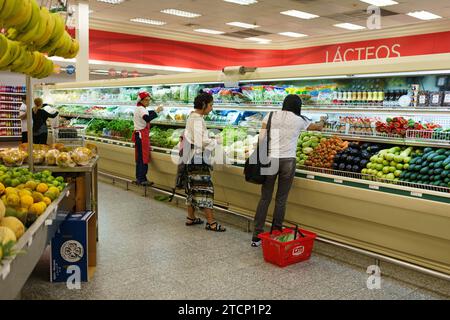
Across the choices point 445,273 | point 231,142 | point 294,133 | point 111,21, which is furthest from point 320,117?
point 111,21

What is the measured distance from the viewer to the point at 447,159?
13.0 feet

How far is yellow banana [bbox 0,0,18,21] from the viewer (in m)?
2.08

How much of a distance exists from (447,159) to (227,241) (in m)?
2.35

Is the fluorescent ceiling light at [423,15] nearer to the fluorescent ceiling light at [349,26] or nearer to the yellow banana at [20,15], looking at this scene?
the fluorescent ceiling light at [349,26]

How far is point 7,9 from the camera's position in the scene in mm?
2111

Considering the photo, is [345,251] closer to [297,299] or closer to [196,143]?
[297,299]

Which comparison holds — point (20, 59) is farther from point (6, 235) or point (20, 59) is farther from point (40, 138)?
point (40, 138)

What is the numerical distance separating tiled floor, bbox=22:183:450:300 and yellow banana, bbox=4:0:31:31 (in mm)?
2116

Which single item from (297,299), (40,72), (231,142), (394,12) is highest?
(394,12)

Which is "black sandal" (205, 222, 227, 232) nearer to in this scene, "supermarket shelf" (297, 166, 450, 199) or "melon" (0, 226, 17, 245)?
"supermarket shelf" (297, 166, 450, 199)

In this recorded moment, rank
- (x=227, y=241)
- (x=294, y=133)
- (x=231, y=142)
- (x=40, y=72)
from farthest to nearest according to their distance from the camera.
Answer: (x=231, y=142)
(x=227, y=241)
(x=294, y=133)
(x=40, y=72)

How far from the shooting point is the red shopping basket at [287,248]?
13.9 ft

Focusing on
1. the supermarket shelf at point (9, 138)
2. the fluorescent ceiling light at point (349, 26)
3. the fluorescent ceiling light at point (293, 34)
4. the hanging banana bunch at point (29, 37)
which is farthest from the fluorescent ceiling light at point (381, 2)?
the supermarket shelf at point (9, 138)

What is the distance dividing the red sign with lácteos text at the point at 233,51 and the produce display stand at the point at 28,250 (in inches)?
483
